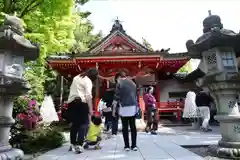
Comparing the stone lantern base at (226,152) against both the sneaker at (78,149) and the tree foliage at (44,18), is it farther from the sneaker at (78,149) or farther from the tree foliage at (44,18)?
the tree foliage at (44,18)

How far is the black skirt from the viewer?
16.2ft

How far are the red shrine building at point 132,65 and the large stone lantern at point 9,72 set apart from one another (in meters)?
9.38

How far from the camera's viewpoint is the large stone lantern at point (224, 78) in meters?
4.42

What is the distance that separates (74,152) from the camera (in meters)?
4.92

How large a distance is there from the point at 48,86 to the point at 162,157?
64.6ft

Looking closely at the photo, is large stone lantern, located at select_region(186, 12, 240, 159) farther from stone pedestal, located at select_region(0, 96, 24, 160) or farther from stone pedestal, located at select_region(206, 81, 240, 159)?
stone pedestal, located at select_region(0, 96, 24, 160)

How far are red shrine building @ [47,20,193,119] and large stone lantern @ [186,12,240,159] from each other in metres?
8.38

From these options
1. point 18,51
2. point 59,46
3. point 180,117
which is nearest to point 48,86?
point 59,46

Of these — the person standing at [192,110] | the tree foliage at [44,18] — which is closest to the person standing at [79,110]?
the tree foliage at [44,18]

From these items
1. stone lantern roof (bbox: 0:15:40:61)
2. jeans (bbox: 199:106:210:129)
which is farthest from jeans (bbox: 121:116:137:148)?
jeans (bbox: 199:106:210:129)

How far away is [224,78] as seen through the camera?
4441mm

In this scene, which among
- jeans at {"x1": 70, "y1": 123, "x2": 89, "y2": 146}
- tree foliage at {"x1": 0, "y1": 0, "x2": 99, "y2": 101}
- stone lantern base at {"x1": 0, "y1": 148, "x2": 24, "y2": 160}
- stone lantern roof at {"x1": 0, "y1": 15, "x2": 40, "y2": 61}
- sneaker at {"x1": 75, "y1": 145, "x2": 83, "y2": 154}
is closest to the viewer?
stone lantern base at {"x1": 0, "y1": 148, "x2": 24, "y2": 160}

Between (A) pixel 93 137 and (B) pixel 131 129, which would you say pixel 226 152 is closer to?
(B) pixel 131 129

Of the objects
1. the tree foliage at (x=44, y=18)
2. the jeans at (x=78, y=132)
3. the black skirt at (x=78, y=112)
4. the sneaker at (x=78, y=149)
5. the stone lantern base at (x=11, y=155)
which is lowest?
the sneaker at (x=78, y=149)
